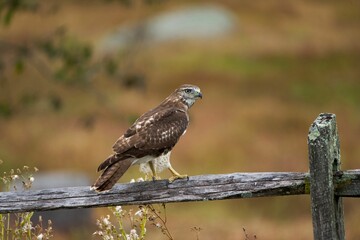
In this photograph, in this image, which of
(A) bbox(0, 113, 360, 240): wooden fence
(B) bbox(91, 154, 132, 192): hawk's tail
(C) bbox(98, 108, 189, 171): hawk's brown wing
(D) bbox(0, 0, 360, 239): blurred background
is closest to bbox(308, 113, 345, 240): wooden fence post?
(A) bbox(0, 113, 360, 240): wooden fence

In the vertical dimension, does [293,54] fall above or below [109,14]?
below

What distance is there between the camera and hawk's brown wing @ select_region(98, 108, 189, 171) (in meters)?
9.09

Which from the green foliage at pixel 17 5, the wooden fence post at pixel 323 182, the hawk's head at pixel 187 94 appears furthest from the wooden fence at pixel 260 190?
the green foliage at pixel 17 5

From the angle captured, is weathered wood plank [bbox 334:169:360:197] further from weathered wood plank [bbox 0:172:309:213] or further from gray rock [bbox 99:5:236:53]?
gray rock [bbox 99:5:236:53]

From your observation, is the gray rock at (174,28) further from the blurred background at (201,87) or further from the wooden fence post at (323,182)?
the wooden fence post at (323,182)

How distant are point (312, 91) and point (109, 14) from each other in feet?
46.4

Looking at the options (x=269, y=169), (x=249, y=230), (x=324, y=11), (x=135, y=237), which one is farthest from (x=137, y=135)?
(x=324, y=11)

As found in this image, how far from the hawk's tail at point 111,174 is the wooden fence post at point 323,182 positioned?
1482mm

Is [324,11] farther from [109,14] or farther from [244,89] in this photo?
[244,89]

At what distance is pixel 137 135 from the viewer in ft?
30.5

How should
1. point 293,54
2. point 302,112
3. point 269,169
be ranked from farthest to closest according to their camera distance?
point 293,54, point 302,112, point 269,169

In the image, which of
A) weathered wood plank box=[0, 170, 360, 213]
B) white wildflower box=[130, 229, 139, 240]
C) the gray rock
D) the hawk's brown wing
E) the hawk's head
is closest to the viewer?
weathered wood plank box=[0, 170, 360, 213]

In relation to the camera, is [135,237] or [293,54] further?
[293,54]

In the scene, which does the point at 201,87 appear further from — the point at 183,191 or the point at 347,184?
the point at 347,184
